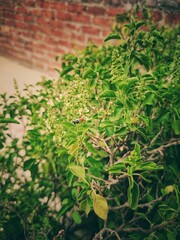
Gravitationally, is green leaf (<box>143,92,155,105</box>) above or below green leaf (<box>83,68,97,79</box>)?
below

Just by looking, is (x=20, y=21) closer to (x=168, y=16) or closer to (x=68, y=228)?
(x=168, y=16)

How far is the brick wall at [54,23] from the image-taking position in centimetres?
299

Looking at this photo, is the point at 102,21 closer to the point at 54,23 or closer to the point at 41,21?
the point at 54,23

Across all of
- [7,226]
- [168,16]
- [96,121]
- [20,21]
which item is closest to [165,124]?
[96,121]

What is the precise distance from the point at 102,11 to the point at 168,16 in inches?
31.4

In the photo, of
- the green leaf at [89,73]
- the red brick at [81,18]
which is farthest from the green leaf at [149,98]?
the red brick at [81,18]

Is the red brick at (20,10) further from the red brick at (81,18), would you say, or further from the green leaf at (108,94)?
the green leaf at (108,94)

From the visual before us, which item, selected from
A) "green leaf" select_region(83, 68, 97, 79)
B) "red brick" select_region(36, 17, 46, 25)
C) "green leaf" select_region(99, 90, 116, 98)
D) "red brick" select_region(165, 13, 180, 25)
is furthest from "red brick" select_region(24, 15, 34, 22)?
"green leaf" select_region(99, 90, 116, 98)

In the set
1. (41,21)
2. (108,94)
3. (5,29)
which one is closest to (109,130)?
(108,94)

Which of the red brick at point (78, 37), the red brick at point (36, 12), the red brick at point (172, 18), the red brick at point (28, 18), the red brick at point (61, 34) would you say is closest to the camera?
the red brick at point (172, 18)

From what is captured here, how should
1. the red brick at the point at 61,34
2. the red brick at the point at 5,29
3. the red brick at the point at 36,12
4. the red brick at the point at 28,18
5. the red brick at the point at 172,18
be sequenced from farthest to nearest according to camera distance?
the red brick at the point at 5,29 < the red brick at the point at 28,18 < the red brick at the point at 36,12 < the red brick at the point at 61,34 < the red brick at the point at 172,18

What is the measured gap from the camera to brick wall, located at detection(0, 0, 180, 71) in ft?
9.81

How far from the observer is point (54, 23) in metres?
3.67

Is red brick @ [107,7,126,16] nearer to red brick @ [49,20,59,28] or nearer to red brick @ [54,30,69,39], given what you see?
red brick @ [54,30,69,39]
